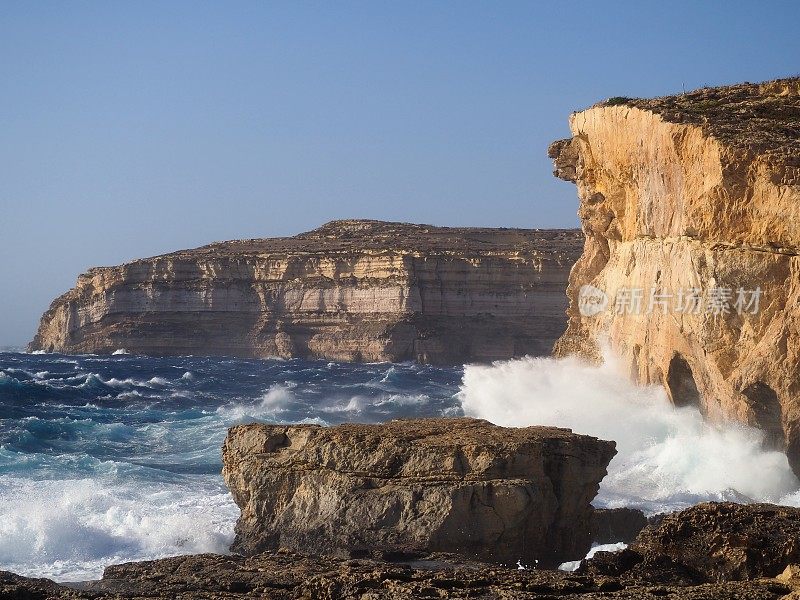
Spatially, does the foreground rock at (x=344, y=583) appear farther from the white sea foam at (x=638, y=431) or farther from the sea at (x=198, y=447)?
the white sea foam at (x=638, y=431)

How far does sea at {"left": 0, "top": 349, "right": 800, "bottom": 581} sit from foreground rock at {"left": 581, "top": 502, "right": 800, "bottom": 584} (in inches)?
192

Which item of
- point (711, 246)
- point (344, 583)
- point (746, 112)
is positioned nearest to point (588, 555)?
point (344, 583)

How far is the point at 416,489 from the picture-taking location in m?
10.3

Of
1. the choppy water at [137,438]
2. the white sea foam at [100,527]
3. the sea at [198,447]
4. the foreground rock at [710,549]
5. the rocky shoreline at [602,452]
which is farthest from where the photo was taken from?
the sea at [198,447]

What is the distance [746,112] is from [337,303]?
155 feet

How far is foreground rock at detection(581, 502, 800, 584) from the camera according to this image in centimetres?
921

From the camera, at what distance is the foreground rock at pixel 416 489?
1023 centimetres

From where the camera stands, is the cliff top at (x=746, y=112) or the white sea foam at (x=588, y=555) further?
the cliff top at (x=746, y=112)

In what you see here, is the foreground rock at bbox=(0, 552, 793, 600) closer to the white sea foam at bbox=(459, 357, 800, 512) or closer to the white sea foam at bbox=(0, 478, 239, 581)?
the white sea foam at bbox=(0, 478, 239, 581)

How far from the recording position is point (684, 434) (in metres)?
20.9

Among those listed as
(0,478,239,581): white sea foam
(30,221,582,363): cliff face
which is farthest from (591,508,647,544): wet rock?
(30,221,582,363): cliff face

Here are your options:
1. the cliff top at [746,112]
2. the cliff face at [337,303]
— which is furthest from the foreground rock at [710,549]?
the cliff face at [337,303]

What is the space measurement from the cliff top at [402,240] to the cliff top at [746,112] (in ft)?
143

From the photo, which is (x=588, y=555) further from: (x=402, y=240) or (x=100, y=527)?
(x=402, y=240)
